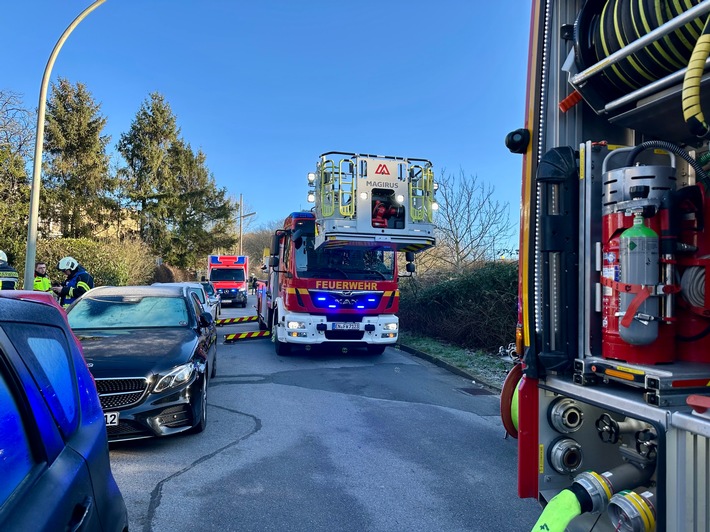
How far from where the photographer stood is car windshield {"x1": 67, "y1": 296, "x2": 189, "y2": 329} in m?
6.24

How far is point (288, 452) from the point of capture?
5.01m

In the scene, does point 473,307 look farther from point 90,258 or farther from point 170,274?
point 170,274

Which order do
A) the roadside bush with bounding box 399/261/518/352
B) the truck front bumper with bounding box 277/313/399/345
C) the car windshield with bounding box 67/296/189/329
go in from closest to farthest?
1. the car windshield with bounding box 67/296/189/329
2. the truck front bumper with bounding box 277/313/399/345
3. the roadside bush with bounding box 399/261/518/352

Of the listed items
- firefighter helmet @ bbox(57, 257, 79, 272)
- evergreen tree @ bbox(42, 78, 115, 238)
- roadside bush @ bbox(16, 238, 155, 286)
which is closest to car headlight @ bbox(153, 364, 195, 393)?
firefighter helmet @ bbox(57, 257, 79, 272)

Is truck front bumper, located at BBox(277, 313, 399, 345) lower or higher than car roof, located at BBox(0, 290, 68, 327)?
lower

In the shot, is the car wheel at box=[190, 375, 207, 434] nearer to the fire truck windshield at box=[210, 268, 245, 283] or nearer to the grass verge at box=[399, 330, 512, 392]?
the grass verge at box=[399, 330, 512, 392]

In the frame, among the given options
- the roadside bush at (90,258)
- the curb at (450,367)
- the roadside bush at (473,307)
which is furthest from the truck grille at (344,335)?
the roadside bush at (90,258)

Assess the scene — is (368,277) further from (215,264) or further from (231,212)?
(231,212)

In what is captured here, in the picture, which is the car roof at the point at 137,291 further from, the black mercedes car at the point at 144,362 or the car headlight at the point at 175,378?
the car headlight at the point at 175,378

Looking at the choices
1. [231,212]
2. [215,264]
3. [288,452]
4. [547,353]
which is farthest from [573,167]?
[231,212]

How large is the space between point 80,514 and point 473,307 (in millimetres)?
10526

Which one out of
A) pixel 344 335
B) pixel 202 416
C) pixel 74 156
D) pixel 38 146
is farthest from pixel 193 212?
pixel 202 416

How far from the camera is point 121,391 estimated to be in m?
4.71

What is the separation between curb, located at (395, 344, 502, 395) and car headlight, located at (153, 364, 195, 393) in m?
4.80
